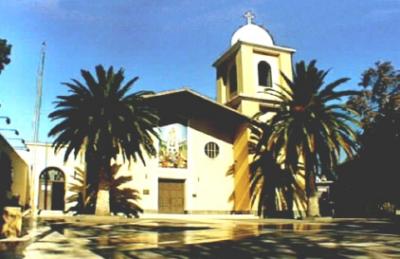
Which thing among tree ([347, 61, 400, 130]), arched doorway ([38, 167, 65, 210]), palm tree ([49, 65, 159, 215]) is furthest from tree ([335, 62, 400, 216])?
arched doorway ([38, 167, 65, 210])

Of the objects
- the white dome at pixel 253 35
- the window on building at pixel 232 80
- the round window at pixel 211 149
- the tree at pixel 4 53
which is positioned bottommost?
the round window at pixel 211 149

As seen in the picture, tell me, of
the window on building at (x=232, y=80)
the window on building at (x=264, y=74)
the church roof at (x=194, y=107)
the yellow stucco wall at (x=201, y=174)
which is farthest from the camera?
the window on building at (x=232, y=80)

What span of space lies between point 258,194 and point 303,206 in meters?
3.30

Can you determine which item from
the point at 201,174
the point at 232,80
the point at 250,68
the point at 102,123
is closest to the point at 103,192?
the point at 102,123

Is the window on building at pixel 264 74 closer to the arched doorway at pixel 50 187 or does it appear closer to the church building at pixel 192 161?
the church building at pixel 192 161

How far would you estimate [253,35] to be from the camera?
36500mm

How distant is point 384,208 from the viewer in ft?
106

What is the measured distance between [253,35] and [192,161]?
488 inches

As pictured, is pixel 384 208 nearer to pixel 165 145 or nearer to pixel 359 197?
pixel 359 197

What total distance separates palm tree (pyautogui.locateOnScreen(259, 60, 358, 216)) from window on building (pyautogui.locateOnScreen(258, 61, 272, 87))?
8.63 m

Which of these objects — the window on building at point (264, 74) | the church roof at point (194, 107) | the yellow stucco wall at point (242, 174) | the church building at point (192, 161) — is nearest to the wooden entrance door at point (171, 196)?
the church building at point (192, 161)

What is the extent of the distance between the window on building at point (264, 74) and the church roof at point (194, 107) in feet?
17.1

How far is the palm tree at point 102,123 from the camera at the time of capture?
938 inches

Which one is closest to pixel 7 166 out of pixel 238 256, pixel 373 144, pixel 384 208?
pixel 238 256
